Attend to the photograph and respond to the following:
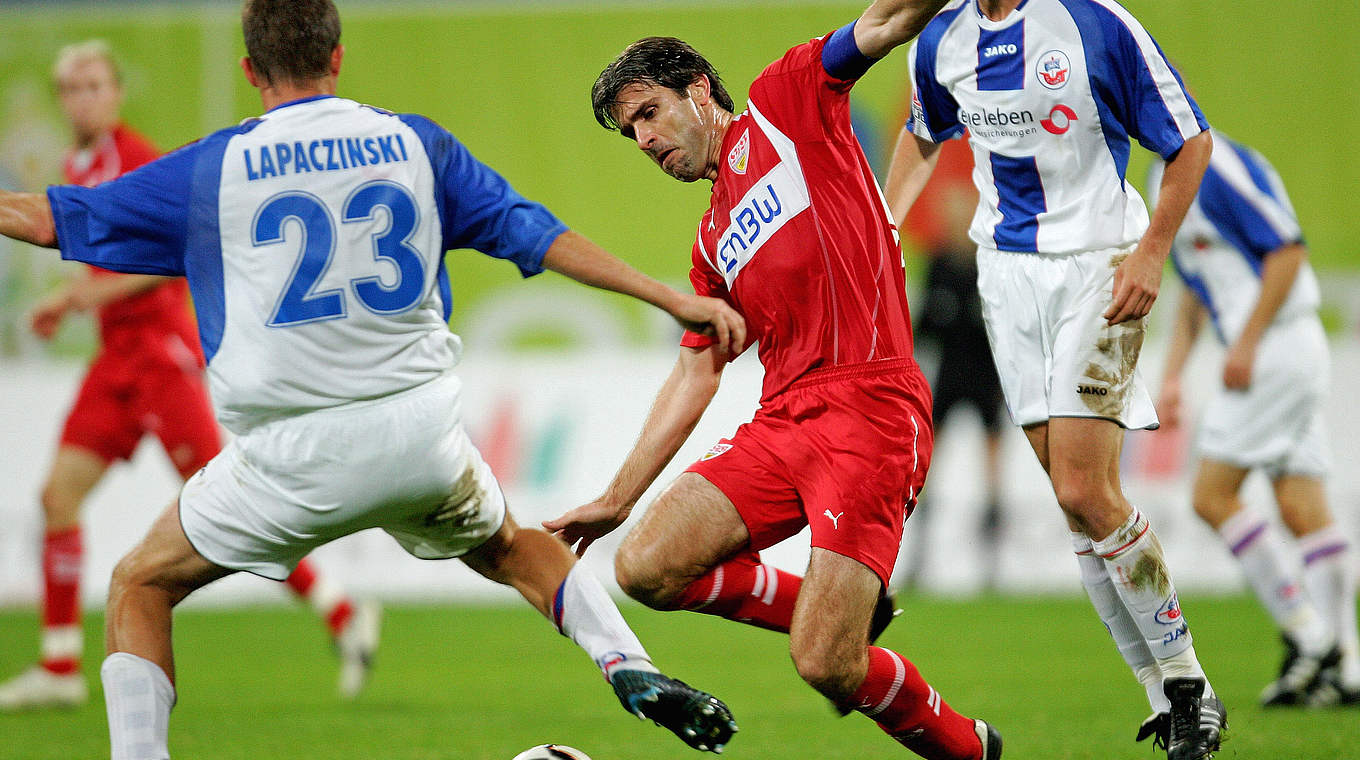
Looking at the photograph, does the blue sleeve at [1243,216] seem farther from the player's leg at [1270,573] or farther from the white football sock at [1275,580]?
the white football sock at [1275,580]

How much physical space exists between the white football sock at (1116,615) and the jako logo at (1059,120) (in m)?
1.23

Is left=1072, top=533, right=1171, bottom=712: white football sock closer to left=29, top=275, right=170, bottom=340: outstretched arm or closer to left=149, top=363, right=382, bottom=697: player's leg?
left=149, top=363, right=382, bottom=697: player's leg

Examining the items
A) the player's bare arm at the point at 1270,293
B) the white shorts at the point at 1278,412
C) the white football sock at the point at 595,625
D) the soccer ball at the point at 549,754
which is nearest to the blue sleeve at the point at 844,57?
the white football sock at the point at 595,625

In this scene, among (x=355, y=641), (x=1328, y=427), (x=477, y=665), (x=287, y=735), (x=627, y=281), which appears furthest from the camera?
(x=1328, y=427)

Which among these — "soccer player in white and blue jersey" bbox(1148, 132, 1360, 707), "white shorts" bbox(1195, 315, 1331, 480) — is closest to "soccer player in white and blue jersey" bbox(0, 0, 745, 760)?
"soccer player in white and blue jersey" bbox(1148, 132, 1360, 707)

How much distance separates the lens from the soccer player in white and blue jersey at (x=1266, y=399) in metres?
6.00

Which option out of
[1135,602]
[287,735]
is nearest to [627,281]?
[1135,602]

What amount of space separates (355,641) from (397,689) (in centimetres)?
40

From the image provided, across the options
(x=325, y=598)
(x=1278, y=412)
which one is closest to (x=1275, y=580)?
(x=1278, y=412)

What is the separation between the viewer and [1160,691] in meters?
4.32

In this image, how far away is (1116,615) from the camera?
442cm

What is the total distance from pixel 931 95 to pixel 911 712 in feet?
6.39

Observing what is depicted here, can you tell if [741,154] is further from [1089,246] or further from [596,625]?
[596,625]

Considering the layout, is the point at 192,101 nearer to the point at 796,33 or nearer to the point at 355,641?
the point at 796,33
